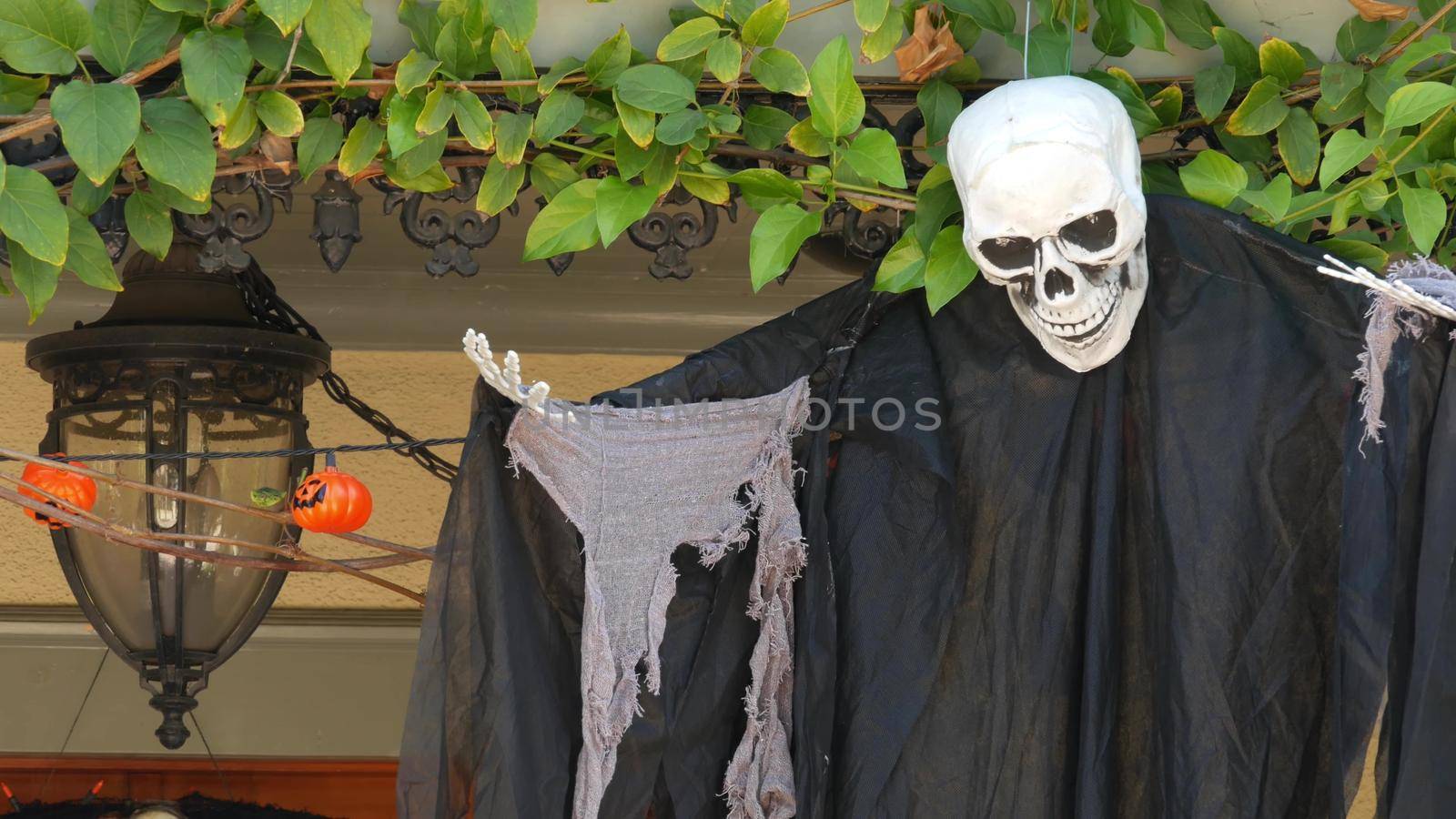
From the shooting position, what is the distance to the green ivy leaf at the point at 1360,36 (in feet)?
6.56

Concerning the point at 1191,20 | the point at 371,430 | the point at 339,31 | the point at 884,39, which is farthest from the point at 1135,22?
the point at 371,430

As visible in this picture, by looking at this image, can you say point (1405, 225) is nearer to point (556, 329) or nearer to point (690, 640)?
point (690, 640)

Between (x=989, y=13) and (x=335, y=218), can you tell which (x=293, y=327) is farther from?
(x=989, y=13)

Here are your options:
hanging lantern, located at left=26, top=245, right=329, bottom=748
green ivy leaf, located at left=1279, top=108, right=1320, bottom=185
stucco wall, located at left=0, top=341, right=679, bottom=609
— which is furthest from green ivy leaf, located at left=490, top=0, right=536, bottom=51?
stucco wall, located at left=0, top=341, right=679, bottom=609

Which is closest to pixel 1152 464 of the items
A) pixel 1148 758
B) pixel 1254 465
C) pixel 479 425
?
pixel 1254 465

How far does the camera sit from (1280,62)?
78.4 inches

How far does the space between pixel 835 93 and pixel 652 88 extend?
0.20 m

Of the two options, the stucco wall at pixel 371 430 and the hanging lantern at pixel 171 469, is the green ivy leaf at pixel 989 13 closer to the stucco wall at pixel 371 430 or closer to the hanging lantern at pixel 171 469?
the hanging lantern at pixel 171 469

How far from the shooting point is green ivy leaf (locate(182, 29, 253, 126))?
1868mm

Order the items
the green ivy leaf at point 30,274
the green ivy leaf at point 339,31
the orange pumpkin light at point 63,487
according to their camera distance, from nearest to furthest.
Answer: the green ivy leaf at point 339,31, the green ivy leaf at point 30,274, the orange pumpkin light at point 63,487

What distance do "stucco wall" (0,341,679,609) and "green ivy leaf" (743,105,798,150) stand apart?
3.92 ft

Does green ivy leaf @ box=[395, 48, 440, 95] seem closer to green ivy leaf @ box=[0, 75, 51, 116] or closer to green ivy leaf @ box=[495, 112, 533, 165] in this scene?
green ivy leaf @ box=[495, 112, 533, 165]

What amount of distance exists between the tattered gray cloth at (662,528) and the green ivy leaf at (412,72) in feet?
1.22

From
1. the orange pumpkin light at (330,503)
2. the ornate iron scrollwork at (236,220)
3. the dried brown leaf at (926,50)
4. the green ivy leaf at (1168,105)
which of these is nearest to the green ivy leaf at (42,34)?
the ornate iron scrollwork at (236,220)
